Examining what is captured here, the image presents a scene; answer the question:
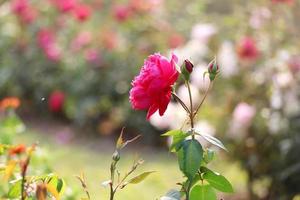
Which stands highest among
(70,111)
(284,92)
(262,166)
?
(70,111)

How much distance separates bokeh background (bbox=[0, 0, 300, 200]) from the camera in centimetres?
404

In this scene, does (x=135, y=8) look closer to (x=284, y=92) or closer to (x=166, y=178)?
(x=166, y=178)

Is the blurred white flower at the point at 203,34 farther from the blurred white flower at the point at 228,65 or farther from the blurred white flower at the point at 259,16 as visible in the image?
the blurred white flower at the point at 228,65

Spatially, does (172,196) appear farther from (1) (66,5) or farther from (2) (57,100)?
(1) (66,5)

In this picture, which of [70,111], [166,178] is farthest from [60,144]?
[166,178]

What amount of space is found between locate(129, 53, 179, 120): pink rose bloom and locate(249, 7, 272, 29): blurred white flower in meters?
3.29

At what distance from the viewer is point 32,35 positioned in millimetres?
6598

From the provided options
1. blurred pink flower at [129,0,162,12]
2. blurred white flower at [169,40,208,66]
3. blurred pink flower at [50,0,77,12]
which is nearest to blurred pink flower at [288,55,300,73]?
blurred white flower at [169,40,208,66]

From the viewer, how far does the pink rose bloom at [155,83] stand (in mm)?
1404

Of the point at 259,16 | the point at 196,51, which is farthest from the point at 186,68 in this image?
the point at 196,51

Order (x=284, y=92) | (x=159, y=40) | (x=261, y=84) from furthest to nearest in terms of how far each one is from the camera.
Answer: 1. (x=159, y=40)
2. (x=261, y=84)
3. (x=284, y=92)

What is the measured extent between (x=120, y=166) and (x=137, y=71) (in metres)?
1.04

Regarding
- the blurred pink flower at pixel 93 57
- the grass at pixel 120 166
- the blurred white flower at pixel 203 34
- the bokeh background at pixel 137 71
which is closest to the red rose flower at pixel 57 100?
the bokeh background at pixel 137 71

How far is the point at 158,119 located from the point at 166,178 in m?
0.57
